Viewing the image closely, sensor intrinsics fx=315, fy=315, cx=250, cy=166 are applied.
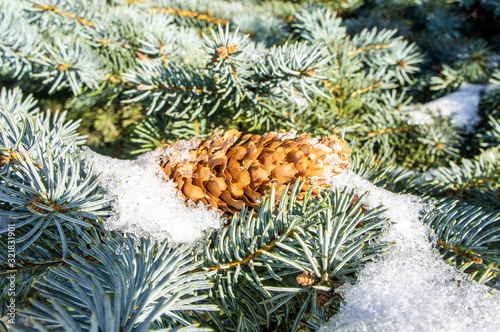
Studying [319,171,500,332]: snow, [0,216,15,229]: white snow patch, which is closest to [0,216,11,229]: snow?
[0,216,15,229]: white snow patch

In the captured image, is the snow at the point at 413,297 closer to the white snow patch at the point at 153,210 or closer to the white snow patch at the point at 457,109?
the white snow patch at the point at 153,210

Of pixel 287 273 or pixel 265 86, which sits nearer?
pixel 287 273

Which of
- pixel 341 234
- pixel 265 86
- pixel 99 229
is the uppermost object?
pixel 265 86

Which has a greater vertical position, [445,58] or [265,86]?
[445,58]

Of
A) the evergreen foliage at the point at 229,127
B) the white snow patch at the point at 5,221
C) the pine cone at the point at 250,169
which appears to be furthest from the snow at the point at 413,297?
the white snow patch at the point at 5,221

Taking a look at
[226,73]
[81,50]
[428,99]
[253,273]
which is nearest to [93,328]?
[253,273]

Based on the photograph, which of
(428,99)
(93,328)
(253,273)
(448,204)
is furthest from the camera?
(428,99)

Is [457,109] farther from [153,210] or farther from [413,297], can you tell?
[153,210]

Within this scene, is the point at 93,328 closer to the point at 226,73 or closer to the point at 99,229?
the point at 99,229

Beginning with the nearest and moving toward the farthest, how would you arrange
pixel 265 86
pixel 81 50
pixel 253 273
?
pixel 253 273 → pixel 265 86 → pixel 81 50
